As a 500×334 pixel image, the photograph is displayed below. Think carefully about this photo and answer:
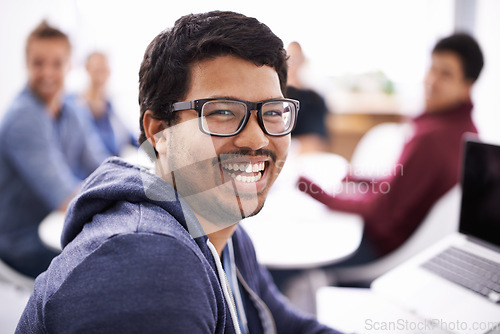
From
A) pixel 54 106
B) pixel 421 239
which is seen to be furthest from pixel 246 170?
pixel 54 106

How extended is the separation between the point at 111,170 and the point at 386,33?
135 centimetres

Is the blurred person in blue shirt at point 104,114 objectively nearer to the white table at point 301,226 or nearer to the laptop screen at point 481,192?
the white table at point 301,226

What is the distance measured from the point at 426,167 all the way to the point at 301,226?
1.75 feet

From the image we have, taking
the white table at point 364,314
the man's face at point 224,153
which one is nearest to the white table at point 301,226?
the white table at point 364,314

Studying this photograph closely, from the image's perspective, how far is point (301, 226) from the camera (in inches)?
54.2

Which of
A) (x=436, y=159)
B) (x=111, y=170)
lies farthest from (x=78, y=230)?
(x=436, y=159)

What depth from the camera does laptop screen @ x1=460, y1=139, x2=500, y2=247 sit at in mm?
962

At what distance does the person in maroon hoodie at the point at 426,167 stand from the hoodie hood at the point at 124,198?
83cm

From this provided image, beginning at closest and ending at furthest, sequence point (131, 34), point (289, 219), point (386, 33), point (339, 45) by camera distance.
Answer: point (131, 34)
point (339, 45)
point (289, 219)
point (386, 33)

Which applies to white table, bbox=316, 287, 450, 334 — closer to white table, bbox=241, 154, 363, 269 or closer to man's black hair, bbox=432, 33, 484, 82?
white table, bbox=241, 154, 363, 269

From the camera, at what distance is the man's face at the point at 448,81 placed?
5.05 feet

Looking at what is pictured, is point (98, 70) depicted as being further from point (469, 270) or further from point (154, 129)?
point (469, 270)

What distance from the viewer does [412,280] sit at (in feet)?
3.01

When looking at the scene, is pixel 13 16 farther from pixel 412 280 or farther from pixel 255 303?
pixel 412 280
